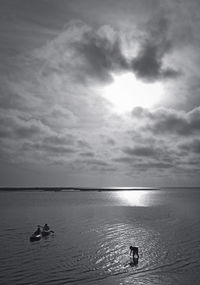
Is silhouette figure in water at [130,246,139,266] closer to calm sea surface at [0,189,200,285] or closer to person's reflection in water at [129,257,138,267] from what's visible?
person's reflection in water at [129,257,138,267]

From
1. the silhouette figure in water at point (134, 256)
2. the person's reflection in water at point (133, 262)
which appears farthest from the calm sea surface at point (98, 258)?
the silhouette figure in water at point (134, 256)

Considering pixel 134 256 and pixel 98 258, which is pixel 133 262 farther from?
pixel 98 258

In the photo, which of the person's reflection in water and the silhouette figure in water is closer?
the person's reflection in water

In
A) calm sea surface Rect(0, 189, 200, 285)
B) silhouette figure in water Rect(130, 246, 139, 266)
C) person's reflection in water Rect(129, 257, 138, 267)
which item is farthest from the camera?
silhouette figure in water Rect(130, 246, 139, 266)

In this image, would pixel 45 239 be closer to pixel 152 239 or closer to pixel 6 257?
pixel 6 257

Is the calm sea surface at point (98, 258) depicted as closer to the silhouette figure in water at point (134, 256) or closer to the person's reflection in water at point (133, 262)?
the person's reflection in water at point (133, 262)

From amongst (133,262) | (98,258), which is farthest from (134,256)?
(98,258)

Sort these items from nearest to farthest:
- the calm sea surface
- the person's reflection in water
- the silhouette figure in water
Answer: the calm sea surface, the person's reflection in water, the silhouette figure in water

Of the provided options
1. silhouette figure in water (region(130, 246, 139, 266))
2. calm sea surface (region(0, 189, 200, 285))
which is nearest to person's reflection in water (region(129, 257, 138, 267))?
silhouette figure in water (region(130, 246, 139, 266))

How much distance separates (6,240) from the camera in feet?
136

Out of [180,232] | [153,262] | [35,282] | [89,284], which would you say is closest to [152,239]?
[180,232]

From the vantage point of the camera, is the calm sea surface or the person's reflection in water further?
the person's reflection in water

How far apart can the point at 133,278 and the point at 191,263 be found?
9135 mm

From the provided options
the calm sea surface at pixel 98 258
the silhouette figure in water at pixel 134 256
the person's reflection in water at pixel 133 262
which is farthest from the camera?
the silhouette figure in water at pixel 134 256
